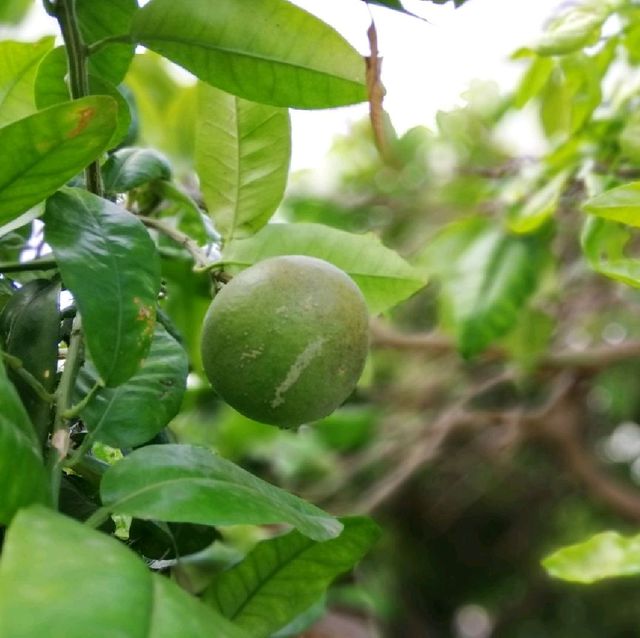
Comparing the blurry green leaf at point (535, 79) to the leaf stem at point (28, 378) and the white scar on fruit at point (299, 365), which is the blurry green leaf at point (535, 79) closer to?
the white scar on fruit at point (299, 365)

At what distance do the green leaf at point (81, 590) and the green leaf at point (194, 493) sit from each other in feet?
0.20

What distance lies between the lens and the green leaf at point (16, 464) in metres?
0.45

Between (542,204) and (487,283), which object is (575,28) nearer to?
(542,204)

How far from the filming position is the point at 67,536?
0.42m

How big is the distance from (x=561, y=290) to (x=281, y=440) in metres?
0.65

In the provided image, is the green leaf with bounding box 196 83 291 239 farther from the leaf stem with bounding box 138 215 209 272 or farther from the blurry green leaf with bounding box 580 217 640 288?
the blurry green leaf with bounding box 580 217 640 288

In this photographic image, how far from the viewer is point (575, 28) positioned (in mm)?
1071

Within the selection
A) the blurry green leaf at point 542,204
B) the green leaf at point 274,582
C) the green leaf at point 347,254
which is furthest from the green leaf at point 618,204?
the blurry green leaf at point 542,204

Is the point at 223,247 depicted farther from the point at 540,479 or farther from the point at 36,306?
the point at 540,479

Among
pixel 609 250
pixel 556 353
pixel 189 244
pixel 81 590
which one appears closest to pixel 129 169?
pixel 189 244

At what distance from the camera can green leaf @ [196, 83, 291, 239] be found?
0.75 m

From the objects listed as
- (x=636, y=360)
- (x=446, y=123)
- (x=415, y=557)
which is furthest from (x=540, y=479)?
(x=446, y=123)

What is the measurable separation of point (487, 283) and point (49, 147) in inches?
40.2

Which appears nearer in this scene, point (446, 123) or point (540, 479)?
point (446, 123)
